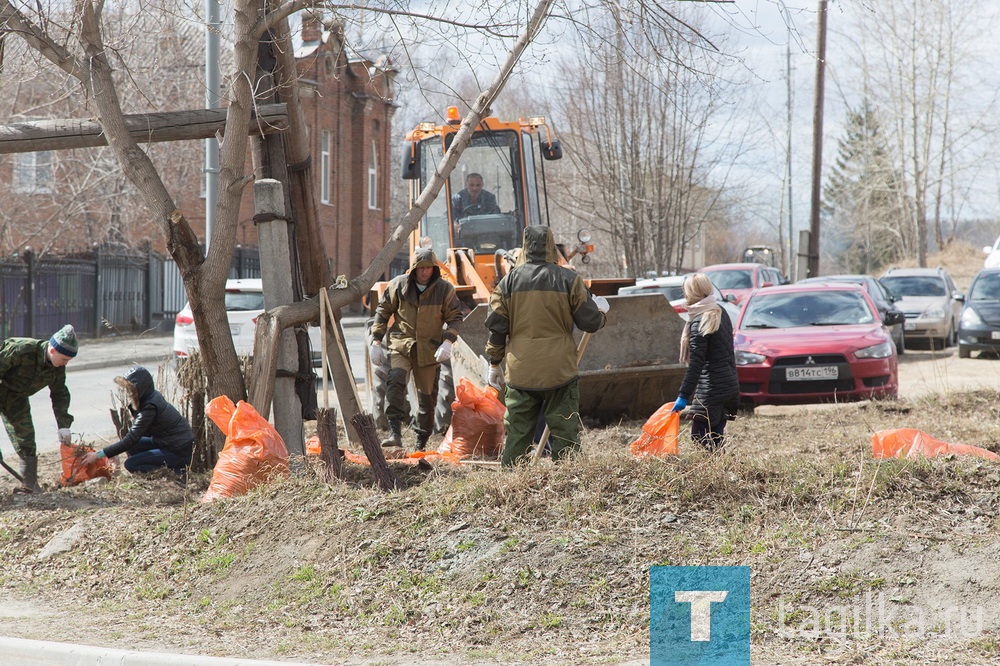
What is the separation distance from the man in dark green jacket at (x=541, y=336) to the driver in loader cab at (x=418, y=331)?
2085 millimetres

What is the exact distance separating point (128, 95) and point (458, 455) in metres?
18.2

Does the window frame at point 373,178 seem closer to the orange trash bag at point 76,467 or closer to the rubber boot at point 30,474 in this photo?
the orange trash bag at point 76,467

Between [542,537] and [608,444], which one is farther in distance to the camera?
[608,444]

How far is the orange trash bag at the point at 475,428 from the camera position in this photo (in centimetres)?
802

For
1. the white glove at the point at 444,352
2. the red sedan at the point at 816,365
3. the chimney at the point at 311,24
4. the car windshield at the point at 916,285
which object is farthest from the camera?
the car windshield at the point at 916,285

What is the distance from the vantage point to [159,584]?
5609 mm

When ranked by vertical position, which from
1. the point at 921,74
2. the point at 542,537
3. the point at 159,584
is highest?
the point at 921,74

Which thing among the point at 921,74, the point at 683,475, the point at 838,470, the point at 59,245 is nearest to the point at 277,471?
the point at 683,475

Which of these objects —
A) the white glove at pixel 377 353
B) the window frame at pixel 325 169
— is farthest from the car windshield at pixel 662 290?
the window frame at pixel 325 169

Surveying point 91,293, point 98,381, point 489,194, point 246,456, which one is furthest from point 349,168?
point 246,456

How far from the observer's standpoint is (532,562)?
504 centimetres

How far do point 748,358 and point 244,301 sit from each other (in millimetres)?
7709

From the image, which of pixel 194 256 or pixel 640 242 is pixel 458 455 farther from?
pixel 640 242

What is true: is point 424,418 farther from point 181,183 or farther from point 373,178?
point 373,178
